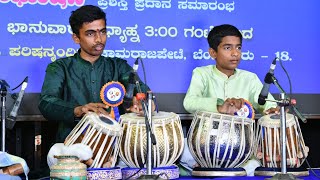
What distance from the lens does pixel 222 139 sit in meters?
5.39

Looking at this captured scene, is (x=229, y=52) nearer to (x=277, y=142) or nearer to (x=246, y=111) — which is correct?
(x=246, y=111)

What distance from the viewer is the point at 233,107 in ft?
17.8

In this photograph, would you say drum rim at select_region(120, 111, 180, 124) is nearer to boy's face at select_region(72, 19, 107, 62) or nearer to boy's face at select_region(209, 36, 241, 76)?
boy's face at select_region(72, 19, 107, 62)

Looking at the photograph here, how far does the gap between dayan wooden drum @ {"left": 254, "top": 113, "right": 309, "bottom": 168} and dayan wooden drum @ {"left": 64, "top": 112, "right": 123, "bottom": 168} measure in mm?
1087

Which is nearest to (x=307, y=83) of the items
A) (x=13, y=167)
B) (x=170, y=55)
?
(x=170, y=55)

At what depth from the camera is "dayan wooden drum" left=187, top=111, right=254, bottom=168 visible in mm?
5391

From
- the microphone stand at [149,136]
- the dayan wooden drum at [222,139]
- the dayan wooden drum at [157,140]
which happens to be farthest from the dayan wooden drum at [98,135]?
the dayan wooden drum at [222,139]

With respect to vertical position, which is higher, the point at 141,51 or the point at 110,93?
the point at 141,51

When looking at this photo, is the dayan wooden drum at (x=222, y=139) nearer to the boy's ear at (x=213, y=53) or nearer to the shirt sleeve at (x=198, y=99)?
the shirt sleeve at (x=198, y=99)

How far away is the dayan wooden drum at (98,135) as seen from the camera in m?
5.11

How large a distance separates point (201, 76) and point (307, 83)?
4.40 feet

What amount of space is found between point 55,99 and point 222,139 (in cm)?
120

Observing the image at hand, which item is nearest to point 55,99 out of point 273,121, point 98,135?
point 98,135

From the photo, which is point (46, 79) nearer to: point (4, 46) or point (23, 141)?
point (4, 46)
